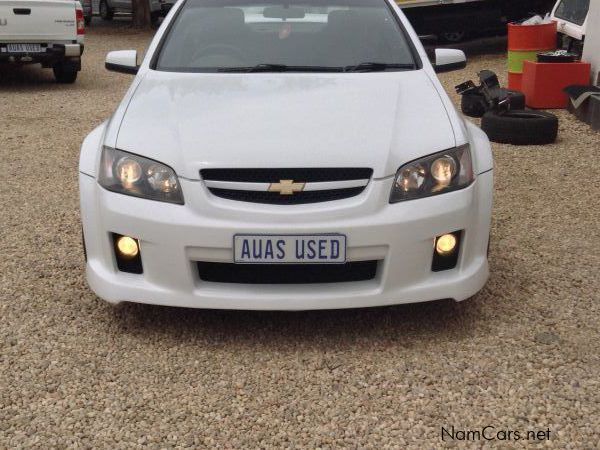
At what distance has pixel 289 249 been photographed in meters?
3.26

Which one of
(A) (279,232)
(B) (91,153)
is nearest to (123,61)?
(B) (91,153)

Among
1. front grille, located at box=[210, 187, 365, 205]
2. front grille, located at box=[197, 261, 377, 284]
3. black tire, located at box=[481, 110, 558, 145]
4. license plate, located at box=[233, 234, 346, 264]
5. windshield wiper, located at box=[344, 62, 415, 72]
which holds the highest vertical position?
windshield wiper, located at box=[344, 62, 415, 72]

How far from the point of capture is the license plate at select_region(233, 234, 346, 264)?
3.25m

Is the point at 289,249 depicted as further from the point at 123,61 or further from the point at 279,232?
the point at 123,61

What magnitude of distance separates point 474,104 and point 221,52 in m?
5.09

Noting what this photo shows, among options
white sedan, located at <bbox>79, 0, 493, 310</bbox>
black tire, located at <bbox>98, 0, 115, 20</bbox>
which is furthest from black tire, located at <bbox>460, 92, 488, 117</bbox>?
black tire, located at <bbox>98, 0, 115, 20</bbox>

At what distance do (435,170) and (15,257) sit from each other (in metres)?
2.51

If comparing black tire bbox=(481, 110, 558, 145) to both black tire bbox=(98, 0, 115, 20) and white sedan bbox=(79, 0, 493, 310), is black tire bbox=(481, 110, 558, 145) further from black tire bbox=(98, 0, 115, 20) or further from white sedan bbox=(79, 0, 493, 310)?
black tire bbox=(98, 0, 115, 20)

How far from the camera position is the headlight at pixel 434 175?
3.36 m

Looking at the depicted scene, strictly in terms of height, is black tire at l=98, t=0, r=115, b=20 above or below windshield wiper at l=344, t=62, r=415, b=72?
below

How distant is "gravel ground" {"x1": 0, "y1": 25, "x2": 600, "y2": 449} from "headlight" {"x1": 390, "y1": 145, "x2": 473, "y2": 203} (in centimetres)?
64

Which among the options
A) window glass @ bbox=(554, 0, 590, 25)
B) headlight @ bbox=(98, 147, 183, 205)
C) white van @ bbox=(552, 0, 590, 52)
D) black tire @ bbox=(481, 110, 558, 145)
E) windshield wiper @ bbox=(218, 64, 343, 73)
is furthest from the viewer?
window glass @ bbox=(554, 0, 590, 25)

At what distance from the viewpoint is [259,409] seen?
3051mm

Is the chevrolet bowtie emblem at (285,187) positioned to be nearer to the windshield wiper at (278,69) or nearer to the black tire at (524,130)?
the windshield wiper at (278,69)
